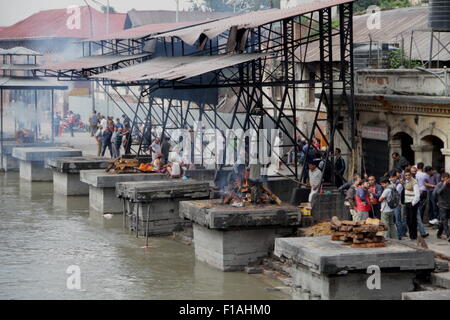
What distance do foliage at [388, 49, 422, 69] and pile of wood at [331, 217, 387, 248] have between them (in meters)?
11.1

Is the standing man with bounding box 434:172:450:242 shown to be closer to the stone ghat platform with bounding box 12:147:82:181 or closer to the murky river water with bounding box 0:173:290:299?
the murky river water with bounding box 0:173:290:299

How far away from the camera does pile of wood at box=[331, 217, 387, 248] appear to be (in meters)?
19.2

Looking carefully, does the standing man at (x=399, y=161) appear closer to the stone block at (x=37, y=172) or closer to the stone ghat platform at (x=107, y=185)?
the stone ghat platform at (x=107, y=185)

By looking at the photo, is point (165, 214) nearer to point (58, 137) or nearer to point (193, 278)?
point (193, 278)

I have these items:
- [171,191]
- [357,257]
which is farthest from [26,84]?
[357,257]

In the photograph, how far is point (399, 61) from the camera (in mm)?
30266

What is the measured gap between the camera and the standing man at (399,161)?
85.8 feet

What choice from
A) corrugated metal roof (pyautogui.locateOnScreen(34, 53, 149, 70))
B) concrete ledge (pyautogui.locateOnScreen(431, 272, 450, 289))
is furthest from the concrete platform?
corrugated metal roof (pyautogui.locateOnScreen(34, 53, 149, 70))

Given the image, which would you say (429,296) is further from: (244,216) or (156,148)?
(156,148)
